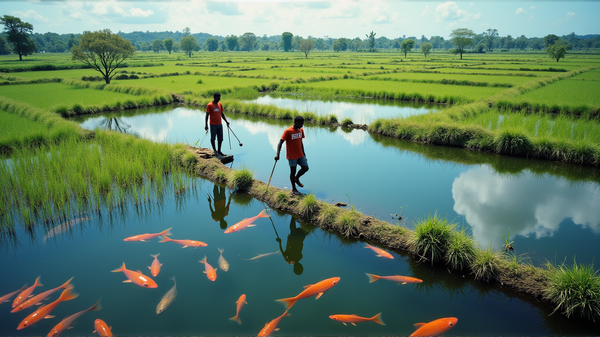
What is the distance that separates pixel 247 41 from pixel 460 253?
155 m

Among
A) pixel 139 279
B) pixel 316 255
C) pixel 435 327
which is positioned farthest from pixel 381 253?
pixel 139 279

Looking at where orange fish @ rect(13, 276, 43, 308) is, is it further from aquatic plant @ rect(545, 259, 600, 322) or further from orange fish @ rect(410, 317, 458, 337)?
aquatic plant @ rect(545, 259, 600, 322)

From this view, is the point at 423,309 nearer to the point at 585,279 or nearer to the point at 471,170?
the point at 585,279

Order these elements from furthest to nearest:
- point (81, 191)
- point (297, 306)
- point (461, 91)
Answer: point (461, 91)
point (81, 191)
point (297, 306)

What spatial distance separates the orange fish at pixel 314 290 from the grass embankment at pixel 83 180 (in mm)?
4287

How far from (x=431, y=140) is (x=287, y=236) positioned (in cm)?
804

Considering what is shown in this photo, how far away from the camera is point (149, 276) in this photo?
4.30 metres

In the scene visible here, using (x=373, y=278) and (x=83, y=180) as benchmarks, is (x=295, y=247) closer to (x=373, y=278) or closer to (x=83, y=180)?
(x=373, y=278)

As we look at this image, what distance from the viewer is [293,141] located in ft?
19.6

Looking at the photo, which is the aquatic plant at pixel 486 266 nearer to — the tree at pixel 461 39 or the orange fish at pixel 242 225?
the orange fish at pixel 242 225

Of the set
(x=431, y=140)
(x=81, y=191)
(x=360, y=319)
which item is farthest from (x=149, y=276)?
(x=431, y=140)

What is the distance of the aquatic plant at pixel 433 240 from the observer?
464cm

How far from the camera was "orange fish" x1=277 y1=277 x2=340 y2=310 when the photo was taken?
3.89 m

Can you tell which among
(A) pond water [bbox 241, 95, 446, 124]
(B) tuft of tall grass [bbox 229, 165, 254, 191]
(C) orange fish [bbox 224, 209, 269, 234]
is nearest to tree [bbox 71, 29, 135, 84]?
(A) pond water [bbox 241, 95, 446, 124]
